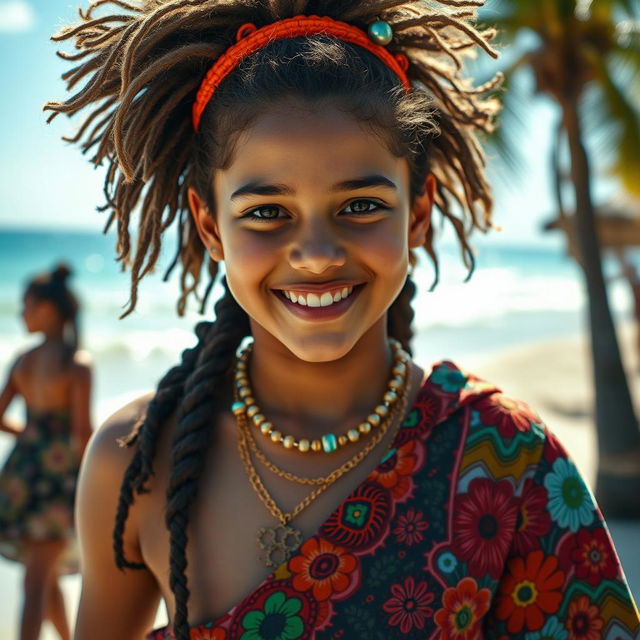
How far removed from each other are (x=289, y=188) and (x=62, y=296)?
347 centimetres

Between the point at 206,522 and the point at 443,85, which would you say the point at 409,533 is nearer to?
the point at 206,522

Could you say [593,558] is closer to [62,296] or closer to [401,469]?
[401,469]

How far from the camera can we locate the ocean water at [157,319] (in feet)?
29.9

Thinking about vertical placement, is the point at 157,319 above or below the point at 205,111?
below

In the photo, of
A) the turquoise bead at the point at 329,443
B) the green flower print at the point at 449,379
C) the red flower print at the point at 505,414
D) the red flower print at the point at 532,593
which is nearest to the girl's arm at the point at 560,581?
the red flower print at the point at 532,593

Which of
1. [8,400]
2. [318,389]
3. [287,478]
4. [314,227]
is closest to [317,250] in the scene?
[314,227]

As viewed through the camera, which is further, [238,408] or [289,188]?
[238,408]

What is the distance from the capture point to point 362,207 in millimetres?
1626

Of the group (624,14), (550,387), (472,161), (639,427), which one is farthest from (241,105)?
(550,387)

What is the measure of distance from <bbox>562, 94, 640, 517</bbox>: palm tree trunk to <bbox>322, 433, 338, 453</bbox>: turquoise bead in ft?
14.9

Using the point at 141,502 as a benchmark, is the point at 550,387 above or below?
below

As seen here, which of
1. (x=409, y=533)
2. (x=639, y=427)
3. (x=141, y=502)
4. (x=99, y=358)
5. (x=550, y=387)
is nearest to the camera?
(x=409, y=533)

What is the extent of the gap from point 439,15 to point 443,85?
20 cm

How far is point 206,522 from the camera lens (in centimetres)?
169
